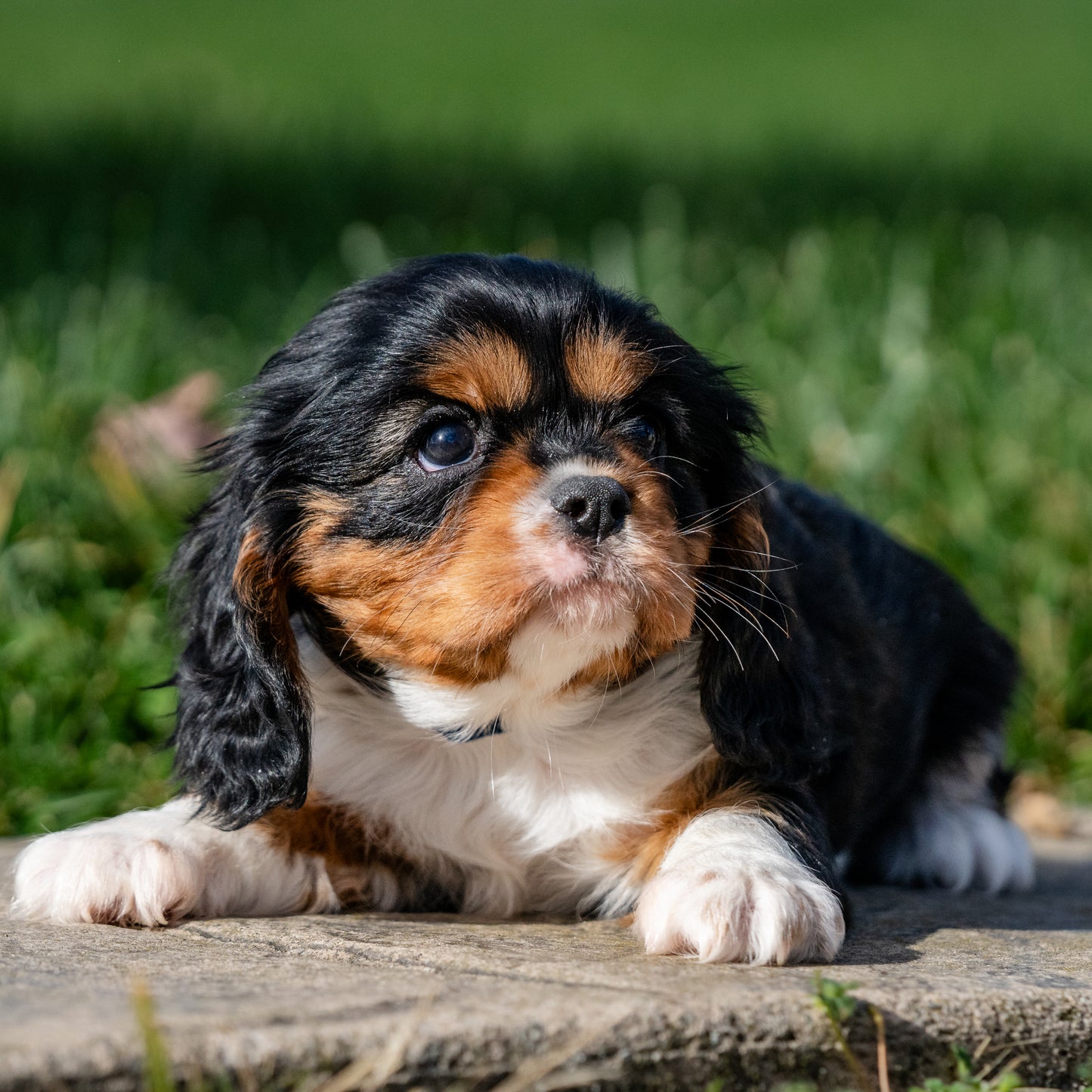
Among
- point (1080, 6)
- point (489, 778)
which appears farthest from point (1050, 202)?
point (1080, 6)

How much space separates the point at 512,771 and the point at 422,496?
67 cm

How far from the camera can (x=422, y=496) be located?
3.00 m

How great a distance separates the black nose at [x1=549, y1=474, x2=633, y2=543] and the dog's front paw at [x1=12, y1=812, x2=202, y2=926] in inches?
40.4

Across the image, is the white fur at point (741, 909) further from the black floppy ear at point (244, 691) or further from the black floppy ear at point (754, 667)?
the black floppy ear at point (244, 691)

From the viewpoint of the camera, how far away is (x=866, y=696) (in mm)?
3820

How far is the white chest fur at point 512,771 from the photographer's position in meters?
3.23

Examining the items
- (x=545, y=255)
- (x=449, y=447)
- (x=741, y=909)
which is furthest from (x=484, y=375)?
(x=545, y=255)

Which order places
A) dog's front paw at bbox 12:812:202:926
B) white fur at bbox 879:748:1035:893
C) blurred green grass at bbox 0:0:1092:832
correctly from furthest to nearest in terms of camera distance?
blurred green grass at bbox 0:0:1092:832, white fur at bbox 879:748:1035:893, dog's front paw at bbox 12:812:202:926

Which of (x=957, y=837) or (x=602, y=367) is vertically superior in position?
(x=602, y=367)

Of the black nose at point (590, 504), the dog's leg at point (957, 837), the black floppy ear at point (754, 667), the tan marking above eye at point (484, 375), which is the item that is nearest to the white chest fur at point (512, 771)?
the black floppy ear at point (754, 667)

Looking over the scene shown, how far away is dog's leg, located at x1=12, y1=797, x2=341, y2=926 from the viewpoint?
2.93 m

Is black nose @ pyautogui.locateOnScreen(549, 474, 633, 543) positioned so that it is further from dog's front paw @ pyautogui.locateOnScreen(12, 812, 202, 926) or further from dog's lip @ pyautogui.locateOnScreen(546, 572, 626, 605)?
dog's front paw @ pyautogui.locateOnScreen(12, 812, 202, 926)

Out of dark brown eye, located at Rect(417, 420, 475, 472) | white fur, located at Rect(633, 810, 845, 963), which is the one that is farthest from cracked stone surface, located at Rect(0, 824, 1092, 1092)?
dark brown eye, located at Rect(417, 420, 475, 472)

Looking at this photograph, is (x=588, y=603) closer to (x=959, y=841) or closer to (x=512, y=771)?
(x=512, y=771)
